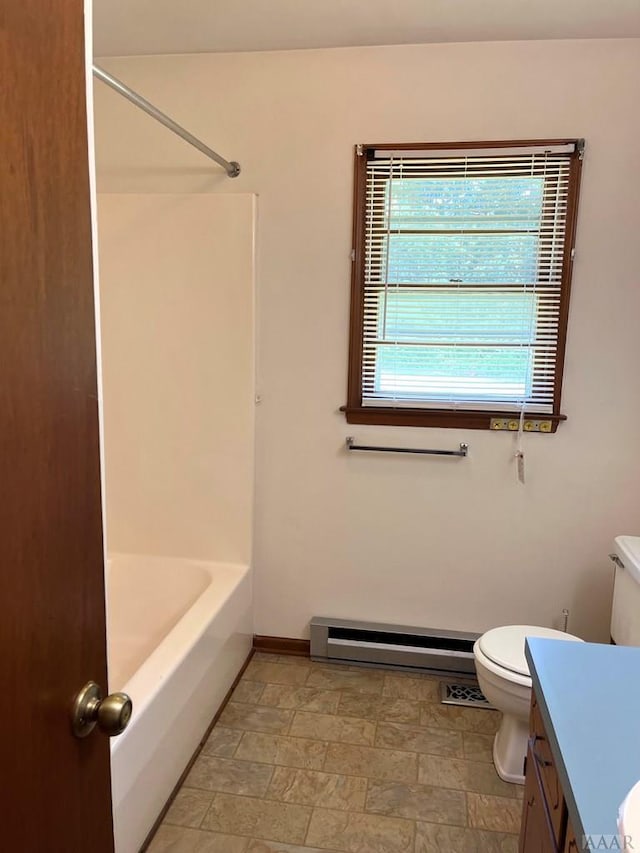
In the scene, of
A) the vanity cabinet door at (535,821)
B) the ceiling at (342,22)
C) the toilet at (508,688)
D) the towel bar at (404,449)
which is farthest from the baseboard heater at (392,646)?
the ceiling at (342,22)

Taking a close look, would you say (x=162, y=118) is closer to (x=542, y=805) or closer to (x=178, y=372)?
(x=178, y=372)

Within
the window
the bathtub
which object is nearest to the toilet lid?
the window

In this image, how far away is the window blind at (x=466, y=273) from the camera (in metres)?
2.38

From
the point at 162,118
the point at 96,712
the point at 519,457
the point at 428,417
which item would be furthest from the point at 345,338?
the point at 96,712

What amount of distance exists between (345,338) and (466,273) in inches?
21.5

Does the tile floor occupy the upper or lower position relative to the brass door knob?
lower

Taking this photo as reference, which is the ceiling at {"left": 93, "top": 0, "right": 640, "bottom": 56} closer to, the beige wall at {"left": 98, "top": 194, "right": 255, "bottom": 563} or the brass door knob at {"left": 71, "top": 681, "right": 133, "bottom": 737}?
the beige wall at {"left": 98, "top": 194, "right": 255, "bottom": 563}

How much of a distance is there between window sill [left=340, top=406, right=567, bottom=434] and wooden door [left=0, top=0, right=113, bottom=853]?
70.8 inches

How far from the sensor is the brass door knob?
32.8 inches

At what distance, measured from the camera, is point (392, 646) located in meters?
2.72

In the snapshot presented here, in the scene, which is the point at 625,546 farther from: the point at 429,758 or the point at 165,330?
the point at 165,330

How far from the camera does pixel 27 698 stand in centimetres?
72

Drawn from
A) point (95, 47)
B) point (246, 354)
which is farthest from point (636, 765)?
point (95, 47)

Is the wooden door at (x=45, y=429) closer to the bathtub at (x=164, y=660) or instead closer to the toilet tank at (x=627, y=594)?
the bathtub at (x=164, y=660)
